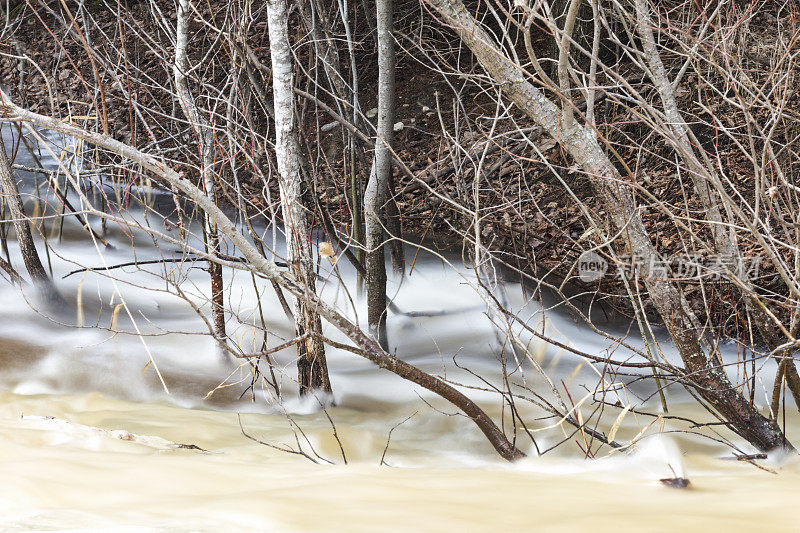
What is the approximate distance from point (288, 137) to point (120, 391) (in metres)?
2.69

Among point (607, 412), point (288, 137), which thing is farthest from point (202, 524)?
point (607, 412)

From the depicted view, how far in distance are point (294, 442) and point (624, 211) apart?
2.60 metres

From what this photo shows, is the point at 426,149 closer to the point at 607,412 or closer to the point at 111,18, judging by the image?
the point at 607,412

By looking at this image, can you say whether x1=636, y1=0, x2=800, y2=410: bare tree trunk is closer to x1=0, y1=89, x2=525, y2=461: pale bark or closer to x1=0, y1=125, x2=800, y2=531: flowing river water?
x1=0, y1=125, x2=800, y2=531: flowing river water

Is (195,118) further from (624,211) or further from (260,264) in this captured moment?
(624,211)

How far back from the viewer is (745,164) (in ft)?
22.2

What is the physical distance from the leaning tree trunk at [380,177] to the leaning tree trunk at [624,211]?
143 cm

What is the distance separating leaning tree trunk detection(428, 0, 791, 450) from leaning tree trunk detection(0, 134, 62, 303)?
158 inches

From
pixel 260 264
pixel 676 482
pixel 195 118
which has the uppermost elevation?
pixel 195 118

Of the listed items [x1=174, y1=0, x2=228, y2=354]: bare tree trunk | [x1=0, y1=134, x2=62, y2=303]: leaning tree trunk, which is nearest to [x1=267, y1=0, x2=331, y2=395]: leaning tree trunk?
[x1=174, y1=0, x2=228, y2=354]: bare tree trunk

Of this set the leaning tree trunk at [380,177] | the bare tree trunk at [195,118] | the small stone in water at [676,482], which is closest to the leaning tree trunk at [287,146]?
the bare tree trunk at [195,118]

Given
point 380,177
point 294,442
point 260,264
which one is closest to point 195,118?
point 380,177

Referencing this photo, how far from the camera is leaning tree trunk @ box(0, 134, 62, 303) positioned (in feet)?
17.4

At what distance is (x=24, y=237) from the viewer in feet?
19.4
